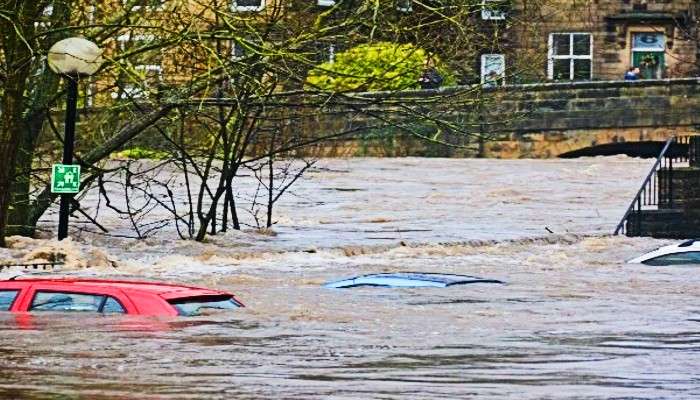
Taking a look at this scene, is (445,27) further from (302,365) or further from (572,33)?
(572,33)

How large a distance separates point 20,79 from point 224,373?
13357 mm

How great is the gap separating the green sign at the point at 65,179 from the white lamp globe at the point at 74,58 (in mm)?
1178

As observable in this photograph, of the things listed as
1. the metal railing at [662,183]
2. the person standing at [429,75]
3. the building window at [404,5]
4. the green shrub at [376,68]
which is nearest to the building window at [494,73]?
the green shrub at [376,68]

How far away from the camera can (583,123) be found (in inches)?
2180

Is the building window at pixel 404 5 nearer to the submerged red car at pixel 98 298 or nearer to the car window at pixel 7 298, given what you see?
the submerged red car at pixel 98 298

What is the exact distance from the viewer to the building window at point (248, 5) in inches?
1115

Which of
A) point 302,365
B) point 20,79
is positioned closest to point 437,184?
point 20,79

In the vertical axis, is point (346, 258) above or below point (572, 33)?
below

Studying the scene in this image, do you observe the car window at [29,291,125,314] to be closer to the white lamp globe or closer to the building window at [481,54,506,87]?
the white lamp globe

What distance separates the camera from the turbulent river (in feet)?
42.7

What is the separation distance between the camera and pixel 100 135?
29.1m

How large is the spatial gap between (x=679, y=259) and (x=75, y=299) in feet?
38.6

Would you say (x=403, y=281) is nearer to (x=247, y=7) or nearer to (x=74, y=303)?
(x=74, y=303)

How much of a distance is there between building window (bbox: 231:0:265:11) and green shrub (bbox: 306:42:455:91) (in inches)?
50.1
